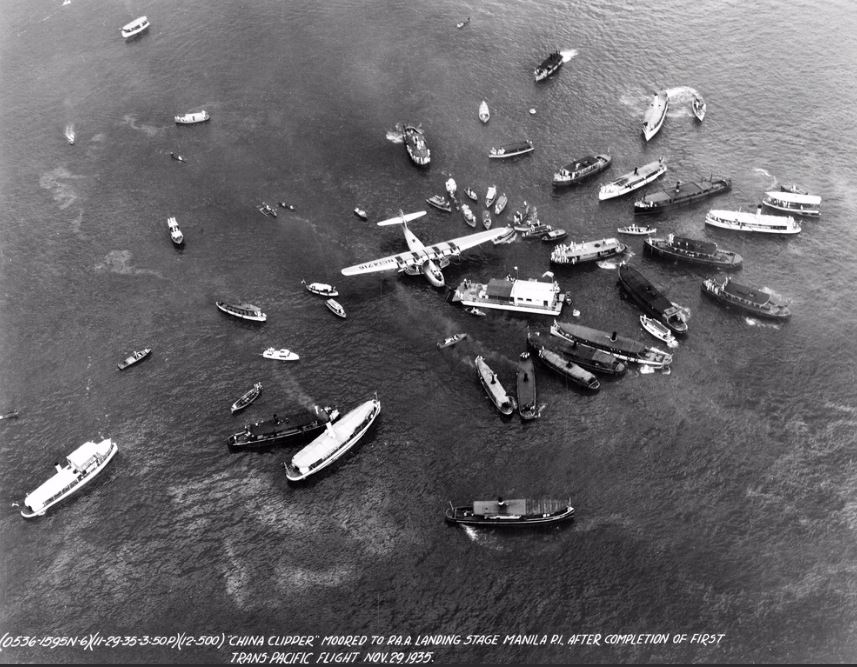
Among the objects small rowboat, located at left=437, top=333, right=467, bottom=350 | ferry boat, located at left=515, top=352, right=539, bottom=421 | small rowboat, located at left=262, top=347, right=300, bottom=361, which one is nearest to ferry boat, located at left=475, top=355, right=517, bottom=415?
ferry boat, located at left=515, top=352, right=539, bottom=421

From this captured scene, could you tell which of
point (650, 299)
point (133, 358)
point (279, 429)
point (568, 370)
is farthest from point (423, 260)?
point (133, 358)

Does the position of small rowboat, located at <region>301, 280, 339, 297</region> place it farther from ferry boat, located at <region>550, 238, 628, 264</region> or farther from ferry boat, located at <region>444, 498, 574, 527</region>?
ferry boat, located at <region>444, 498, 574, 527</region>

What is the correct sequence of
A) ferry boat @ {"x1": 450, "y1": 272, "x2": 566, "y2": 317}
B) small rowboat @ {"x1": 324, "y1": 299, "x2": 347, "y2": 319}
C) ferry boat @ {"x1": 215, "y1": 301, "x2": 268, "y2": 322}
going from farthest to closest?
small rowboat @ {"x1": 324, "y1": 299, "x2": 347, "y2": 319} → ferry boat @ {"x1": 215, "y1": 301, "x2": 268, "y2": 322} → ferry boat @ {"x1": 450, "y1": 272, "x2": 566, "y2": 317}

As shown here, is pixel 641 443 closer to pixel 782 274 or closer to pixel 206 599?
pixel 782 274

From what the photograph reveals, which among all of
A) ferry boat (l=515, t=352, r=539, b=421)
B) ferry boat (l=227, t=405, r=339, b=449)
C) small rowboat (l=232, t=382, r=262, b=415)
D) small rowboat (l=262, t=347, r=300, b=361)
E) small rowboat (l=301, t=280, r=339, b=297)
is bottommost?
ferry boat (l=515, t=352, r=539, b=421)

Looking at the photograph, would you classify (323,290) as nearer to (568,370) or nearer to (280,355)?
(280,355)

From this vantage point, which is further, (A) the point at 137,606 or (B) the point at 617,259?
(B) the point at 617,259

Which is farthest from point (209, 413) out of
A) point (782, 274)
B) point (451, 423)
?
point (782, 274)
